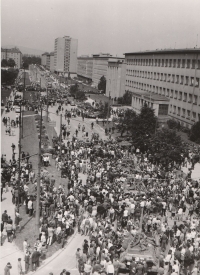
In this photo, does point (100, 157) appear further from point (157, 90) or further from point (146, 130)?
point (157, 90)

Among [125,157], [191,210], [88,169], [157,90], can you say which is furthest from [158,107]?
[191,210]

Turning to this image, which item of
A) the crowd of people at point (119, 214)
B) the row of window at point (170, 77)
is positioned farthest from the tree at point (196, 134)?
the crowd of people at point (119, 214)

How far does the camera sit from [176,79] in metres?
72.3

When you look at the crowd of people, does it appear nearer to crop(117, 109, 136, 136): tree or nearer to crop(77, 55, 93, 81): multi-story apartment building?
crop(117, 109, 136, 136): tree

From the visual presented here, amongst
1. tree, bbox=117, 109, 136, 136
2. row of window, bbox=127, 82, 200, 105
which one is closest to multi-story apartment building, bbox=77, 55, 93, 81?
row of window, bbox=127, 82, 200, 105

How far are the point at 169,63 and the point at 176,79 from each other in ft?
18.6

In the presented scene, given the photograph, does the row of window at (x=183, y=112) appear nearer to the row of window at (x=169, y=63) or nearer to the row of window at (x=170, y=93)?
the row of window at (x=170, y=93)

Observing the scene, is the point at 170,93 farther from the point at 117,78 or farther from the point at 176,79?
the point at 117,78

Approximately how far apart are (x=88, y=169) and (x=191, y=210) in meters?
11.3

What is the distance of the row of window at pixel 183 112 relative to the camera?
64312mm

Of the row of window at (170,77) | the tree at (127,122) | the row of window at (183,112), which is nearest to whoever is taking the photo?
the tree at (127,122)

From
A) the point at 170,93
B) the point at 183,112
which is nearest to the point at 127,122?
the point at 183,112

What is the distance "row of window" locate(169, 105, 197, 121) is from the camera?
Result: 211 feet

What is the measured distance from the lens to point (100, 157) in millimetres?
38031
